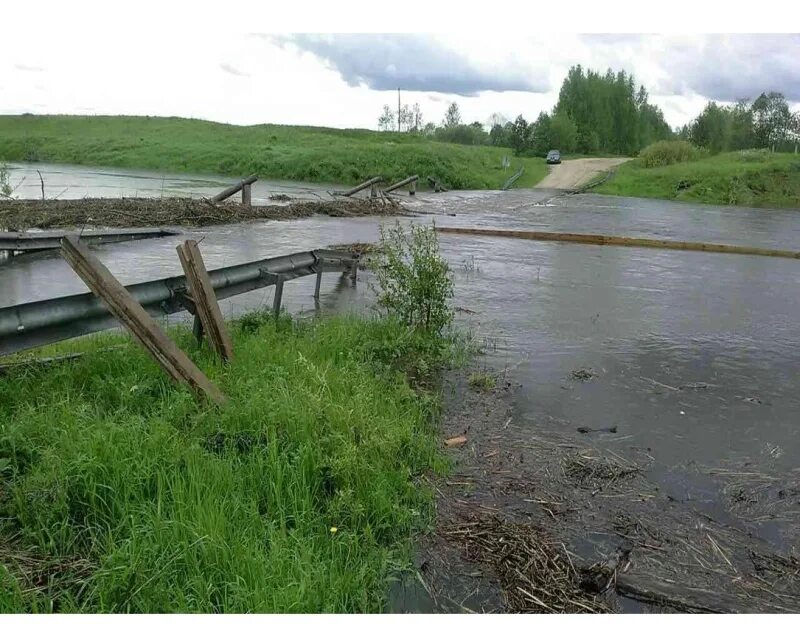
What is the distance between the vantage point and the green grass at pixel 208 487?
362 cm

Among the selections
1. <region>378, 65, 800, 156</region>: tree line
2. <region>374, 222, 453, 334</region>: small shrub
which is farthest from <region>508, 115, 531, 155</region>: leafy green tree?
<region>374, 222, 453, 334</region>: small shrub

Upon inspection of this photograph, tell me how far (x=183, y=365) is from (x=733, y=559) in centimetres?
417

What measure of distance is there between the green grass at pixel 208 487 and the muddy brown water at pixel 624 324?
1.95 metres

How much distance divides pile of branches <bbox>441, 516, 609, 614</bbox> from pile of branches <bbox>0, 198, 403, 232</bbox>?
14648 millimetres

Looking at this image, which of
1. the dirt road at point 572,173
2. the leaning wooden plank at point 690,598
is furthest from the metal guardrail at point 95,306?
the dirt road at point 572,173

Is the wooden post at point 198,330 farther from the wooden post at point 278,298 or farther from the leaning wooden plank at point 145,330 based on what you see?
the wooden post at point 278,298

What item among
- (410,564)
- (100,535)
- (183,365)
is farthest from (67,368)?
(410,564)

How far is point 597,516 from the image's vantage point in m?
4.91

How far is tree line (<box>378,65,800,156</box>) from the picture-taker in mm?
78000

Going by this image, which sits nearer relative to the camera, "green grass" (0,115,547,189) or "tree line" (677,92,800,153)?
"green grass" (0,115,547,189)

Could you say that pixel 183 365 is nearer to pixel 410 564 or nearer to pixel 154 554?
pixel 154 554

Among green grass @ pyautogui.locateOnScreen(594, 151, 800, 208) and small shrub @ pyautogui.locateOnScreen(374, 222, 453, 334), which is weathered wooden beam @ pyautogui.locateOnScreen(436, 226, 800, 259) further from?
green grass @ pyautogui.locateOnScreen(594, 151, 800, 208)

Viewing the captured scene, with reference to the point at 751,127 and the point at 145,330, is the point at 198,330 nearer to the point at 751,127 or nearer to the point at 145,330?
the point at 145,330

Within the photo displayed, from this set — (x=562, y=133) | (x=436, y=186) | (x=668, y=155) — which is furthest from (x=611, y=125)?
(x=436, y=186)
